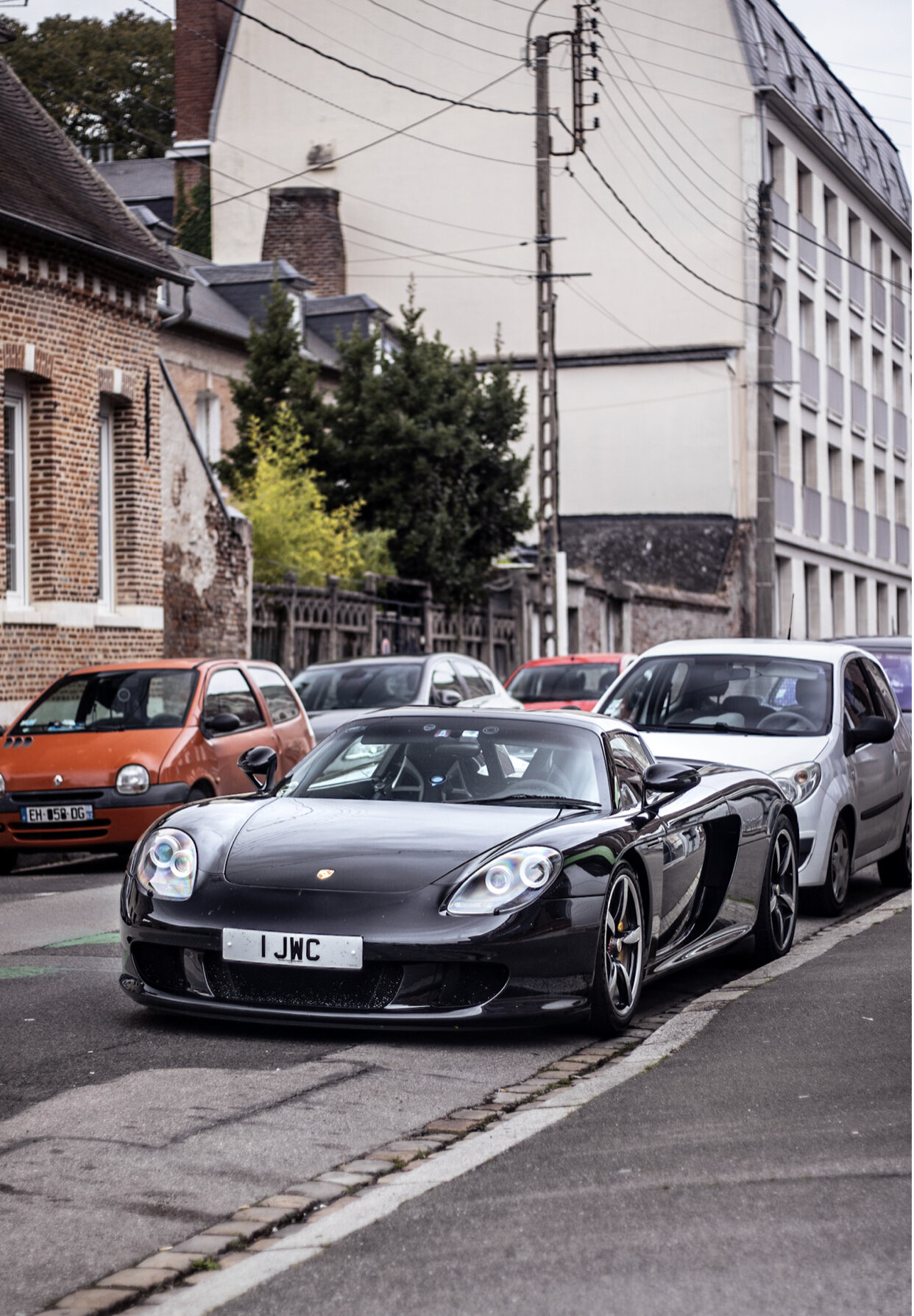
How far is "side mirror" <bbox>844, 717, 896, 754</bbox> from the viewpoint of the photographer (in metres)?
10.9

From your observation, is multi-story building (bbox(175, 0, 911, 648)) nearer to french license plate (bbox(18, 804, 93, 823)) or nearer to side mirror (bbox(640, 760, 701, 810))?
french license plate (bbox(18, 804, 93, 823))

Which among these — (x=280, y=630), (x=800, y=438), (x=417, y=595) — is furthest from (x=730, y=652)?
(x=800, y=438)

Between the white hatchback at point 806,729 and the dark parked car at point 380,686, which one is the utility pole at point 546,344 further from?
the white hatchback at point 806,729

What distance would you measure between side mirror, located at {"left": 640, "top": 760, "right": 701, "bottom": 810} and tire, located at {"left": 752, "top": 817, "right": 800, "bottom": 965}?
3.88ft

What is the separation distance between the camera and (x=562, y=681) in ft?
70.3

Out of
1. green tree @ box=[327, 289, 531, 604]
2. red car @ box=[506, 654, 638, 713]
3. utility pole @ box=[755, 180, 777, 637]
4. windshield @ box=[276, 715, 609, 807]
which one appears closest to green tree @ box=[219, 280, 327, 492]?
green tree @ box=[327, 289, 531, 604]

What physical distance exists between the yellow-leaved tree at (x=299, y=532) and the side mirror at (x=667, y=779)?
18.6 meters

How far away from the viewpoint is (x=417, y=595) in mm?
30359

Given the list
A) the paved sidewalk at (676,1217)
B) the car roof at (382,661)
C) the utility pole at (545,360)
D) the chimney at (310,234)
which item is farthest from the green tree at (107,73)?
the paved sidewalk at (676,1217)

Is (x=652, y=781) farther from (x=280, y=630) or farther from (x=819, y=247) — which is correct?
(x=819, y=247)

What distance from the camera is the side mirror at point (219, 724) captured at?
14.0 metres

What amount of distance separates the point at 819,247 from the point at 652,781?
46884 millimetres

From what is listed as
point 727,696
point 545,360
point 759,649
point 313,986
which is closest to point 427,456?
point 545,360

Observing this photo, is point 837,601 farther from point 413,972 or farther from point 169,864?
point 413,972
